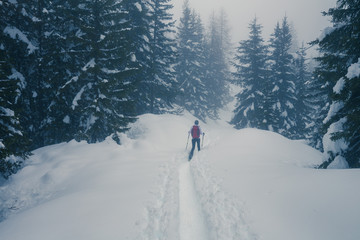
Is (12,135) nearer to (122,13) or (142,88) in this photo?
(122,13)

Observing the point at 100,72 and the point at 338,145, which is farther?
the point at 100,72

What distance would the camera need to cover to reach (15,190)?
8875mm

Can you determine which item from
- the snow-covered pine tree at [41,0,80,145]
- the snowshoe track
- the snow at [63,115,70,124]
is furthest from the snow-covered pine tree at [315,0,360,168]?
the snow at [63,115,70,124]

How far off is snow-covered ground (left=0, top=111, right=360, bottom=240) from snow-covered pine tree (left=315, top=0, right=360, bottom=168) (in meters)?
1.53

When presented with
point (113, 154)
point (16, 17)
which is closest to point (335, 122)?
point (113, 154)

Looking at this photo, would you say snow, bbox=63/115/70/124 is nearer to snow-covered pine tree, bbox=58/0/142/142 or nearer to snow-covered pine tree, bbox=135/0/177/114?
snow-covered pine tree, bbox=58/0/142/142

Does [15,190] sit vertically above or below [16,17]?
below

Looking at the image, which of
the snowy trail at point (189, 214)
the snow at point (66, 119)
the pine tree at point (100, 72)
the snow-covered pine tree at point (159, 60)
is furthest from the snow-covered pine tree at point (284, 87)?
the snow at point (66, 119)

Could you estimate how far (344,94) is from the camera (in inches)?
282

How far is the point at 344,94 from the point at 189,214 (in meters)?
6.87

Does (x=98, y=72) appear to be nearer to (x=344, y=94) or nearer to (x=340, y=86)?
(x=340, y=86)

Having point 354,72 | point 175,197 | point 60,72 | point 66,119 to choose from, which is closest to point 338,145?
point 354,72

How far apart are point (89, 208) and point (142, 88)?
51.5 feet

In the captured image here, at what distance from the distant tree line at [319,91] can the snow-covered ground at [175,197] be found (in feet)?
6.75
